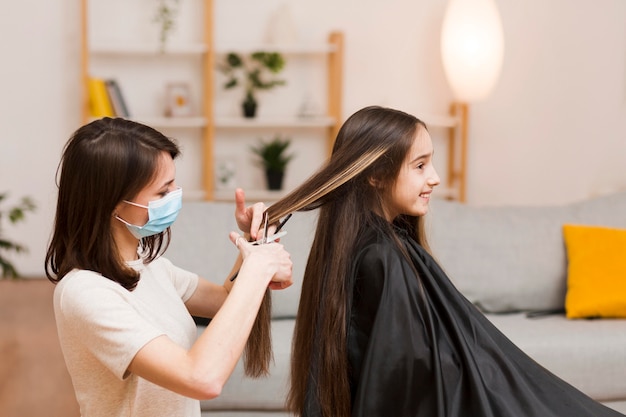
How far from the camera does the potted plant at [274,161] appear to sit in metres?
5.18

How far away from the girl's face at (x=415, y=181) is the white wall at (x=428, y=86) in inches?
146

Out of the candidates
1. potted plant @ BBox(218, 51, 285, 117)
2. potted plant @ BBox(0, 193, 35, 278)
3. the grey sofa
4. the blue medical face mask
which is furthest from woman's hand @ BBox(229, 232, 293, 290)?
potted plant @ BBox(218, 51, 285, 117)

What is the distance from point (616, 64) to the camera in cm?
523

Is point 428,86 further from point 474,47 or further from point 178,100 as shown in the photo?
point 178,100

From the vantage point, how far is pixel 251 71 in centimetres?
530

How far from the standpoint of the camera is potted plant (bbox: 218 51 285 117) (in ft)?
16.9

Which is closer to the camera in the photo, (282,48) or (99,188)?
(99,188)

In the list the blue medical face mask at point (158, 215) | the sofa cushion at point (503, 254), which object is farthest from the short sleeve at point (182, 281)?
the sofa cushion at point (503, 254)

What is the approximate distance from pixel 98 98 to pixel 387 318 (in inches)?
148

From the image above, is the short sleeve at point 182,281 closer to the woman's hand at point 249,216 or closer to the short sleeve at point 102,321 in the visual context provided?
the woman's hand at point 249,216

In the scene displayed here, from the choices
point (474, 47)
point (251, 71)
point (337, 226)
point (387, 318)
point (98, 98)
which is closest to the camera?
point (387, 318)

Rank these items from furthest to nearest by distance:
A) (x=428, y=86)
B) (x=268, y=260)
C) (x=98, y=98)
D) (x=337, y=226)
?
(x=428, y=86)
(x=98, y=98)
(x=337, y=226)
(x=268, y=260)

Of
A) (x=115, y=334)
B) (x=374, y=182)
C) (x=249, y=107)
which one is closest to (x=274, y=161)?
(x=249, y=107)

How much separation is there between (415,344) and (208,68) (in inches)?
149
